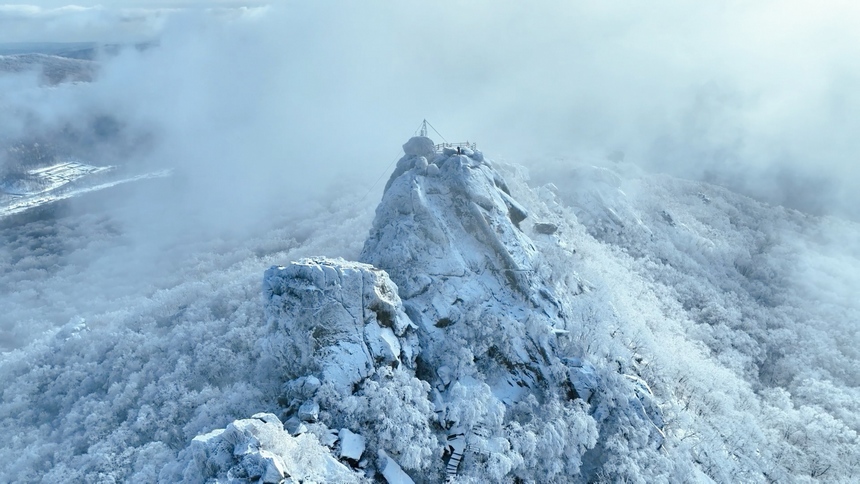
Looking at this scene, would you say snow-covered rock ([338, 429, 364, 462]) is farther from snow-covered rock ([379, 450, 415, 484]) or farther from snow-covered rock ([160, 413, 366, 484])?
snow-covered rock ([379, 450, 415, 484])

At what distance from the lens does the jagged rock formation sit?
43344 mm

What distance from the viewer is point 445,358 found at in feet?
177

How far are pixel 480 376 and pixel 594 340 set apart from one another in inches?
696

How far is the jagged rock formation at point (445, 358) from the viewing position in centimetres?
4334

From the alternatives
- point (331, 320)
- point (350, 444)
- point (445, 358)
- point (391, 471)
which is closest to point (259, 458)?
point (350, 444)

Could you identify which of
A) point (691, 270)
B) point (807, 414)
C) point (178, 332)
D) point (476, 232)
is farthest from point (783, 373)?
point (178, 332)

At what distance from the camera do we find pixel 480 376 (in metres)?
53.1

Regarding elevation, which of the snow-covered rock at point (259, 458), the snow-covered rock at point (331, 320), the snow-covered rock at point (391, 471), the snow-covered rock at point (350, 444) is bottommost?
the snow-covered rock at point (391, 471)

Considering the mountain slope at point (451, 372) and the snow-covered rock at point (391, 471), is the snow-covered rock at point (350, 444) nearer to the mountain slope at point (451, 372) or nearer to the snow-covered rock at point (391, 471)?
the mountain slope at point (451, 372)

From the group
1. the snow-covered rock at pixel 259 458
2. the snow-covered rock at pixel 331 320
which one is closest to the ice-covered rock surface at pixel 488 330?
the snow-covered rock at pixel 331 320

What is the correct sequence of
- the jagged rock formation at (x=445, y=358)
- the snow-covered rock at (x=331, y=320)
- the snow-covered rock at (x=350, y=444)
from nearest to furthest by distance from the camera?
the snow-covered rock at (x=350, y=444), the jagged rock formation at (x=445, y=358), the snow-covered rock at (x=331, y=320)

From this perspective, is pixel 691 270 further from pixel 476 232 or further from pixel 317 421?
pixel 317 421

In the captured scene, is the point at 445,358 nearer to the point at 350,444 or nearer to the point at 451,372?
the point at 451,372

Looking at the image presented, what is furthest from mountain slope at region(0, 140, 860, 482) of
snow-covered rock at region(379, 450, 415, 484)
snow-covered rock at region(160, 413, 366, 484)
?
snow-covered rock at region(160, 413, 366, 484)
